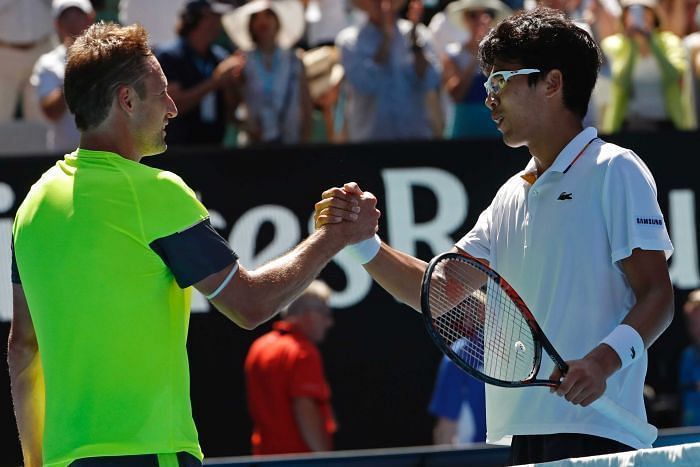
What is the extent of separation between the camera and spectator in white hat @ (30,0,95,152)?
8344 millimetres

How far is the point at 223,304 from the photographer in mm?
3631

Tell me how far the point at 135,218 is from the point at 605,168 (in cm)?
127

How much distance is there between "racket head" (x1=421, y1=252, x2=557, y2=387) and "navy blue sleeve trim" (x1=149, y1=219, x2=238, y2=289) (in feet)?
1.85

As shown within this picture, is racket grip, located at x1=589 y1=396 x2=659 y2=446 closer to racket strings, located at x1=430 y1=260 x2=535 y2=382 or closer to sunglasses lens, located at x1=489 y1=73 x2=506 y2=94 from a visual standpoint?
racket strings, located at x1=430 y1=260 x2=535 y2=382

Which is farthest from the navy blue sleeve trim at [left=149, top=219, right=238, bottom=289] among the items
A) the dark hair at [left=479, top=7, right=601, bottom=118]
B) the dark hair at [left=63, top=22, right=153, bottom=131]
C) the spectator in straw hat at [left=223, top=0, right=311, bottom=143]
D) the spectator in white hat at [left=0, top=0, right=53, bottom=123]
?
the spectator in white hat at [left=0, top=0, right=53, bottom=123]

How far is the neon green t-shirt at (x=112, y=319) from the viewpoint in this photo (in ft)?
11.4

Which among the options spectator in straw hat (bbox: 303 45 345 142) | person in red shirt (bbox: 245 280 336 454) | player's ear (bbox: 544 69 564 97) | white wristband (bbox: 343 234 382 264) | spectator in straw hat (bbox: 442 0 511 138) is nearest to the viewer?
player's ear (bbox: 544 69 564 97)

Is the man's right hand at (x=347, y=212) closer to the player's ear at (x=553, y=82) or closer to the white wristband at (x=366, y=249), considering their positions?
the white wristband at (x=366, y=249)

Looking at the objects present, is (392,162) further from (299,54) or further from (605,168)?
(605,168)

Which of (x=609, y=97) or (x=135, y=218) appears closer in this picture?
(x=135, y=218)

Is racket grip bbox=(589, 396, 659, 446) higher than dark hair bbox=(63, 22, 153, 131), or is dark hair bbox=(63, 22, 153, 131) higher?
dark hair bbox=(63, 22, 153, 131)

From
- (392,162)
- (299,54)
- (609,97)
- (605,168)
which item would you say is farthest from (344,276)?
(605,168)

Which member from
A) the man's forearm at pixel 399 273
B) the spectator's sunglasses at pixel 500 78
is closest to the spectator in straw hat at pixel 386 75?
the man's forearm at pixel 399 273

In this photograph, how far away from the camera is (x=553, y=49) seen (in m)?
4.00
